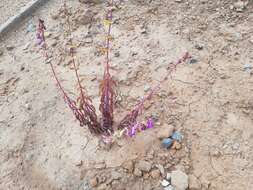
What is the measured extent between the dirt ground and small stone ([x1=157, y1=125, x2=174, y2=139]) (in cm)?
3

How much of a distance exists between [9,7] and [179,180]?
2.66m

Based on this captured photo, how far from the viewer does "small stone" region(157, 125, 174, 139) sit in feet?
8.41

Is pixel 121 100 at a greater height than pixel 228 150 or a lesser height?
greater

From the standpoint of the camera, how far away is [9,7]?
4.02 m

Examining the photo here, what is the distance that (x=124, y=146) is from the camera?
2576 millimetres

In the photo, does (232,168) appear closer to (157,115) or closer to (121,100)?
(157,115)

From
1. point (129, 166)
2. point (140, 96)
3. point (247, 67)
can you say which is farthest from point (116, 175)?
point (247, 67)

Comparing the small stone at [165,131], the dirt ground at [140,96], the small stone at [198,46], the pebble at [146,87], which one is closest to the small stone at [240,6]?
the dirt ground at [140,96]

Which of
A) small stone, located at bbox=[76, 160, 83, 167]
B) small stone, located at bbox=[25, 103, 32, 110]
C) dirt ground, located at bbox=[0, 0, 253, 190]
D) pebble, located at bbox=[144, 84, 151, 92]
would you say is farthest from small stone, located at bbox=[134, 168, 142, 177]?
small stone, located at bbox=[25, 103, 32, 110]

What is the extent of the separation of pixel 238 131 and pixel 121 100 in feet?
2.79

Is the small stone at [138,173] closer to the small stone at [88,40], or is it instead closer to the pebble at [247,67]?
the pebble at [247,67]

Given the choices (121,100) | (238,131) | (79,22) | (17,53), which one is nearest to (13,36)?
(17,53)

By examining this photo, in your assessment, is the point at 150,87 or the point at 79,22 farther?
Answer: the point at 79,22

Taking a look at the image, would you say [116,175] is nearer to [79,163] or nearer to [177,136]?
[79,163]
